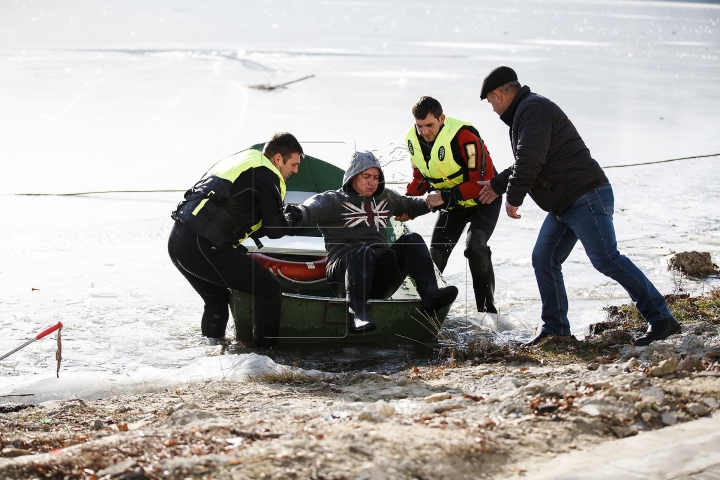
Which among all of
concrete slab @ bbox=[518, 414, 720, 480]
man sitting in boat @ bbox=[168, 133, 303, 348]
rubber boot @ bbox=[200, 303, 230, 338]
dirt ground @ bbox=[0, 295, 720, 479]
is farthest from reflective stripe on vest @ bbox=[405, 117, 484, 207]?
concrete slab @ bbox=[518, 414, 720, 480]

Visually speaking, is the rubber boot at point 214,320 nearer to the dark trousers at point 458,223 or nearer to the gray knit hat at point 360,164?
the gray knit hat at point 360,164

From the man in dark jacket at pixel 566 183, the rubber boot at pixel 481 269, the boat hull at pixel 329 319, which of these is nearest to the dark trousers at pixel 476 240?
the rubber boot at pixel 481 269

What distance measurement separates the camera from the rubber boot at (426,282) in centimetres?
544

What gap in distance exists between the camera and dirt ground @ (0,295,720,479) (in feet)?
10.3

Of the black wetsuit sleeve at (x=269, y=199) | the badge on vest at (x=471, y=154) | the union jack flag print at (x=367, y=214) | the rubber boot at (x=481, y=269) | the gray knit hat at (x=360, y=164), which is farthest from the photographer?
the rubber boot at (x=481, y=269)

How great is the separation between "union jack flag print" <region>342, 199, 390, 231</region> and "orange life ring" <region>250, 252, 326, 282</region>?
1.94 ft

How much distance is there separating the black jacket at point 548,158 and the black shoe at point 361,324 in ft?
3.51

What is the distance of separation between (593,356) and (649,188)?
658 centimetres

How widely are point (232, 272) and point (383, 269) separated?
976 millimetres

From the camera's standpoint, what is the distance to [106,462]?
10.6ft

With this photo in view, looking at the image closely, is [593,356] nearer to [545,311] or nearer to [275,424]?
[545,311]

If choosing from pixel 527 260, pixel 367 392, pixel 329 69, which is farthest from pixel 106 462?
pixel 329 69

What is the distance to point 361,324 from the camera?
17.1 feet

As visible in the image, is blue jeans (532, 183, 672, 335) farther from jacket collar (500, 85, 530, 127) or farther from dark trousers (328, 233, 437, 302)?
dark trousers (328, 233, 437, 302)
